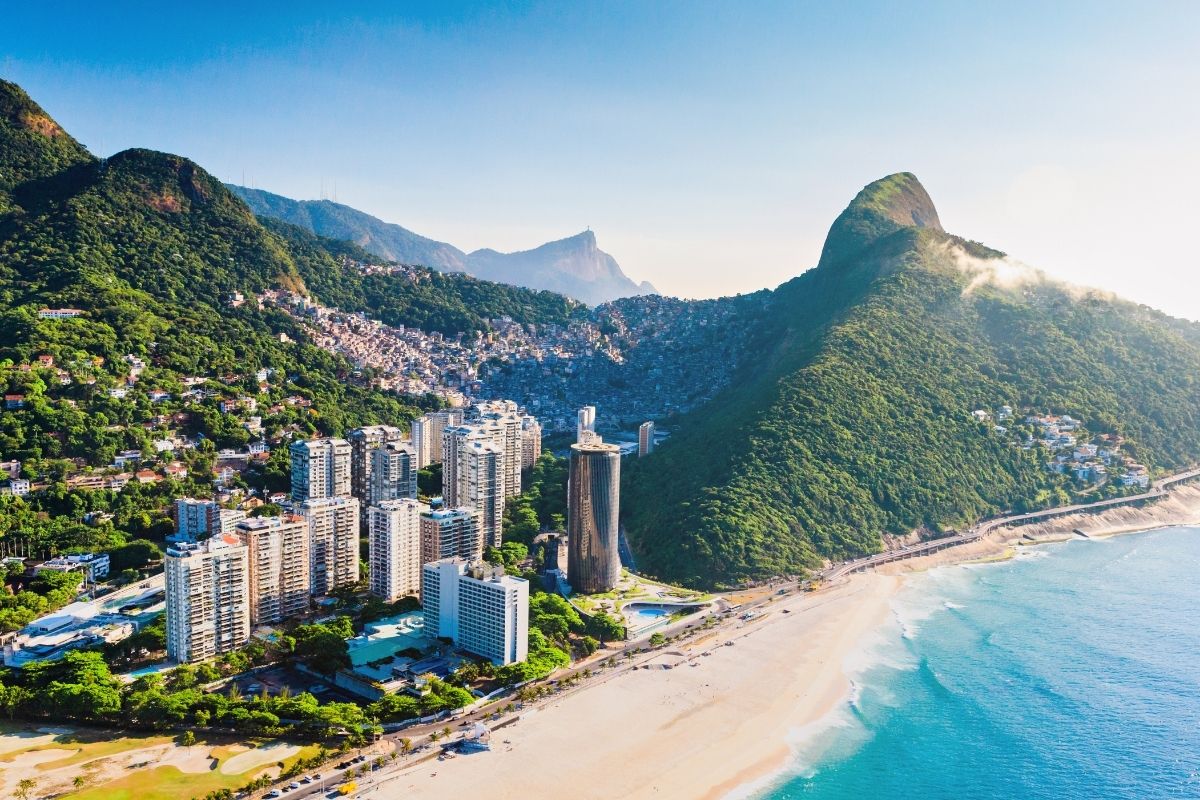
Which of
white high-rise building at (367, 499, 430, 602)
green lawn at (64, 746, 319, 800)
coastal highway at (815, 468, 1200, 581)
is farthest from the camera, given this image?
coastal highway at (815, 468, 1200, 581)

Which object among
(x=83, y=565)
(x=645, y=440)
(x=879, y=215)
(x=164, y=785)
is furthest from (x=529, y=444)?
(x=879, y=215)

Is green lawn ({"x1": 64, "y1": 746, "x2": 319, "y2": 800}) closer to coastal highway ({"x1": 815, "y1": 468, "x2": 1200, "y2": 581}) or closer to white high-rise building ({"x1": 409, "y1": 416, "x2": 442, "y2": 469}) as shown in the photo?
coastal highway ({"x1": 815, "y1": 468, "x2": 1200, "y2": 581})

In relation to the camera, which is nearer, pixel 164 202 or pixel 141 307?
pixel 141 307

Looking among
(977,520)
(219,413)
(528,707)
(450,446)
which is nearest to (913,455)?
(977,520)

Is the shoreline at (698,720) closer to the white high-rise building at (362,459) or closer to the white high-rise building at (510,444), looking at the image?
the white high-rise building at (510,444)

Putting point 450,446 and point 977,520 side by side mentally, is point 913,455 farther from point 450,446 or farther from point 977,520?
point 450,446

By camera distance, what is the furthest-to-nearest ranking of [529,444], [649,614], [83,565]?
[529,444]
[83,565]
[649,614]

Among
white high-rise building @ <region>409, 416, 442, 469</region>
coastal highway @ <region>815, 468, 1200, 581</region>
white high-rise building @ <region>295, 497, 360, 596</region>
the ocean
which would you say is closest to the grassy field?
white high-rise building @ <region>295, 497, 360, 596</region>

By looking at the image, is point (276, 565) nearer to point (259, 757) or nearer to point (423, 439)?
point (259, 757)
